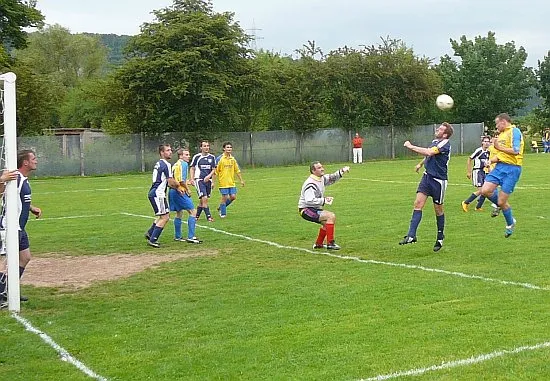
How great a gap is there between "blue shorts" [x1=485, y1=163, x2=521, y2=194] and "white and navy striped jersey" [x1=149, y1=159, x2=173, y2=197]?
19.3 feet

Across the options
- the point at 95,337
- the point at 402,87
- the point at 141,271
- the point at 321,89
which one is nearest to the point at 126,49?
the point at 321,89

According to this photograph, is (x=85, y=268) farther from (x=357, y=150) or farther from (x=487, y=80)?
(x=487, y=80)

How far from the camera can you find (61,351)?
7496mm

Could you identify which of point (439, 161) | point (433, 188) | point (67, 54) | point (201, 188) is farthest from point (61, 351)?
point (67, 54)

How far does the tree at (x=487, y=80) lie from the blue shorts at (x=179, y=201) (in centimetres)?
4916

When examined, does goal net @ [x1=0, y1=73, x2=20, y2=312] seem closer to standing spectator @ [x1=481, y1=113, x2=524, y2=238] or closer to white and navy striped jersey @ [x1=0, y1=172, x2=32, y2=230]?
white and navy striped jersey @ [x1=0, y1=172, x2=32, y2=230]

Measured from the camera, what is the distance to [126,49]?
A: 48750 millimetres

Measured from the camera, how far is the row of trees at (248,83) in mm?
46281

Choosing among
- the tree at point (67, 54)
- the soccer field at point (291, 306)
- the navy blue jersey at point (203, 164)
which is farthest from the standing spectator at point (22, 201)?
the tree at point (67, 54)

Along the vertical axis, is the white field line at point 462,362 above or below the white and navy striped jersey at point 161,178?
below

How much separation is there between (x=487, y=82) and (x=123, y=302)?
182 ft

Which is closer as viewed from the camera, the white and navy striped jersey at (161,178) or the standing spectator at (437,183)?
the standing spectator at (437,183)

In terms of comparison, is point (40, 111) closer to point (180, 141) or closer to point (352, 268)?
point (180, 141)

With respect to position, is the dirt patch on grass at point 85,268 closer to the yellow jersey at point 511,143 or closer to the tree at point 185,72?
the yellow jersey at point 511,143
